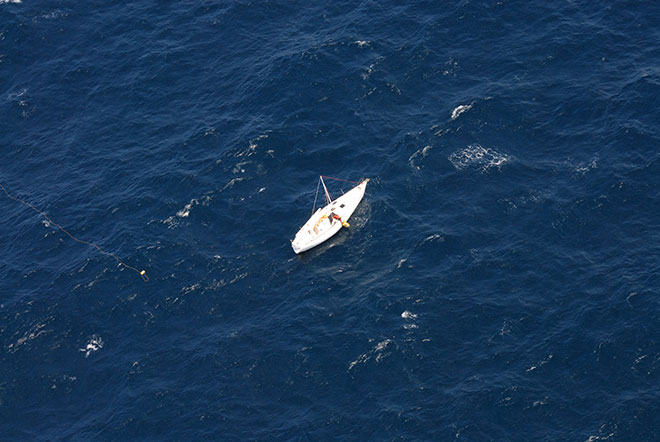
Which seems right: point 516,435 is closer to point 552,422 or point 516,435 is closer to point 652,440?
point 552,422

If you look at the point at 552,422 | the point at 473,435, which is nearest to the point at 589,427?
the point at 552,422

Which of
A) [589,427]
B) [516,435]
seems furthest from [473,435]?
[589,427]

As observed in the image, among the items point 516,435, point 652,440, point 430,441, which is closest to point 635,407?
point 652,440

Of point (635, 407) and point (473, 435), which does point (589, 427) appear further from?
point (473, 435)

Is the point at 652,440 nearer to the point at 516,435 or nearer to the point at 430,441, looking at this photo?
the point at 516,435

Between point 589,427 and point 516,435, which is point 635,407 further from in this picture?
point 516,435
